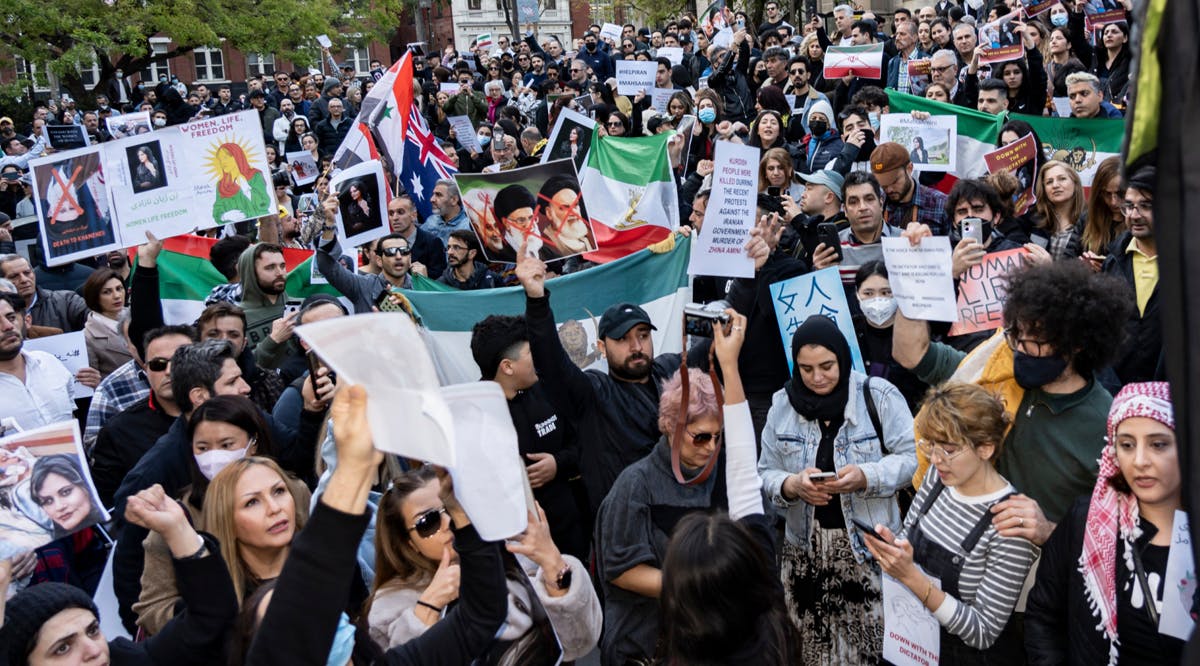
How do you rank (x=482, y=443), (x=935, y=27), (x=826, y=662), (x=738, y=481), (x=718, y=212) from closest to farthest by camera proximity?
1. (x=482, y=443)
2. (x=738, y=481)
3. (x=826, y=662)
4. (x=718, y=212)
5. (x=935, y=27)

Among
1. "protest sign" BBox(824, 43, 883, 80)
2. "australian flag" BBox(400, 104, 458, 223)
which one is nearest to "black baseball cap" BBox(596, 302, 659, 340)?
"australian flag" BBox(400, 104, 458, 223)

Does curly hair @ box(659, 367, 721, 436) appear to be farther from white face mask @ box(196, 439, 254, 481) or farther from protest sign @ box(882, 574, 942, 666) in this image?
white face mask @ box(196, 439, 254, 481)

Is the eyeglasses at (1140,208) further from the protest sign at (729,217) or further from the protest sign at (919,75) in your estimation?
the protest sign at (919,75)

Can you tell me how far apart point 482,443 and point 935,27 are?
11.0m

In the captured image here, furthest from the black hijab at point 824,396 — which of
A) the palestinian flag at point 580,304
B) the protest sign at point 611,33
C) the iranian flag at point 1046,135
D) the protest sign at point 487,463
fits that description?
the protest sign at point 611,33

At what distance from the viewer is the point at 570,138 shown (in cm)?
910

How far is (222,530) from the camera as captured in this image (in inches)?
137

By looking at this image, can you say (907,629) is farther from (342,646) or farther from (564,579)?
(342,646)

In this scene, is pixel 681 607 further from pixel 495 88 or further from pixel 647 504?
pixel 495 88

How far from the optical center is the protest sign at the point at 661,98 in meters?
14.2

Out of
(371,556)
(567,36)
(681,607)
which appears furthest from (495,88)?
(567,36)

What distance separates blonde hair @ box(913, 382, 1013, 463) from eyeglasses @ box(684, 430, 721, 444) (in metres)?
0.71

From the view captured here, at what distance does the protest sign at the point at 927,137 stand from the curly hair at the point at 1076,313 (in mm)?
4366

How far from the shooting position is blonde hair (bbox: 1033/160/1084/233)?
615 centimetres
